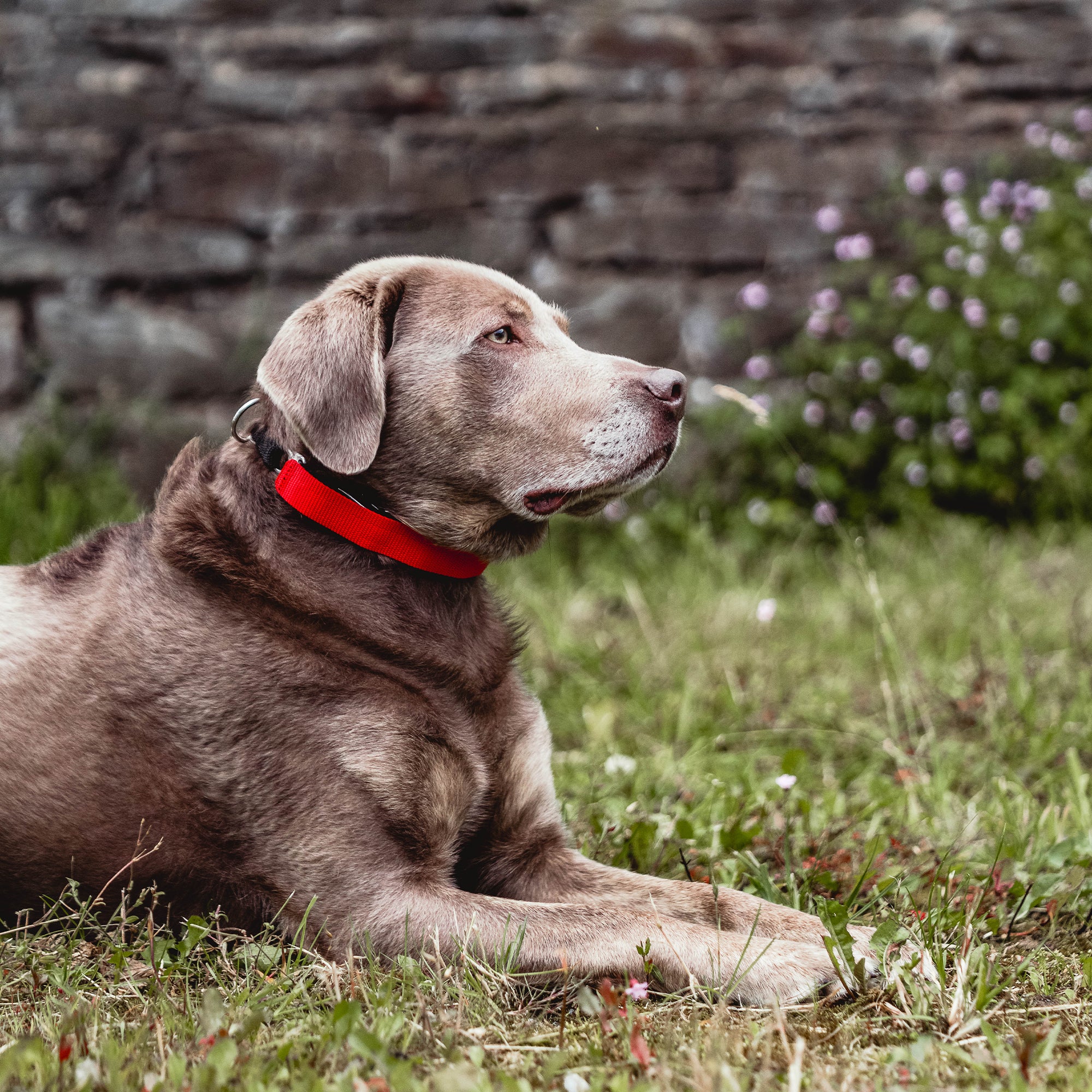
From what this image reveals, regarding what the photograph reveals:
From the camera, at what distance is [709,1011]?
6.45ft

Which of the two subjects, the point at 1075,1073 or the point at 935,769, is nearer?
the point at 1075,1073

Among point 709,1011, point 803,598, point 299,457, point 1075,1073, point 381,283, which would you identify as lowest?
point 803,598

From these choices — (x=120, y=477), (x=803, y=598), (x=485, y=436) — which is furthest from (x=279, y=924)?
(x=120, y=477)

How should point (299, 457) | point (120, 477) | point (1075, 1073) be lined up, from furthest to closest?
point (120, 477)
point (299, 457)
point (1075, 1073)

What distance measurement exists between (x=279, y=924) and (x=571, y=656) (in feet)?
6.51

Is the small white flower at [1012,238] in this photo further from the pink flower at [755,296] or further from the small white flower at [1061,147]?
the pink flower at [755,296]

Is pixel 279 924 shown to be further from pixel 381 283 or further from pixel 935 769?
pixel 935 769

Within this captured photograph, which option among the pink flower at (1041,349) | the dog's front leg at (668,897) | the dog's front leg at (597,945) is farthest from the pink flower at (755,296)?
the dog's front leg at (597,945)

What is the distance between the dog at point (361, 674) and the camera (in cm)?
210

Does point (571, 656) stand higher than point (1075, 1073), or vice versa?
point (1075, 1073)

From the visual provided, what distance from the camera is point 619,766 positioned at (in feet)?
9.81

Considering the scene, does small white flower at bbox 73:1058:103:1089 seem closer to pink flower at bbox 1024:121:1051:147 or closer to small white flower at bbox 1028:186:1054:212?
small white flower at bbox 1028:186:1054:212

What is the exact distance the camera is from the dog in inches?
82.8

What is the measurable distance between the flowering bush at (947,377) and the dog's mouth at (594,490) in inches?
129
